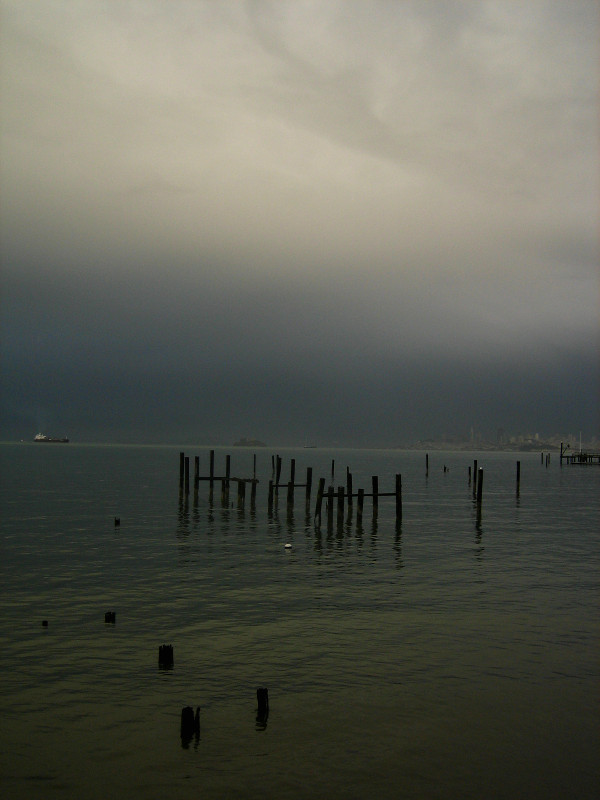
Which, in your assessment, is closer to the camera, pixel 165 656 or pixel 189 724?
pixel 189 724

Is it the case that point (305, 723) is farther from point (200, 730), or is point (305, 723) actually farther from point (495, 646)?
point (495, 646)

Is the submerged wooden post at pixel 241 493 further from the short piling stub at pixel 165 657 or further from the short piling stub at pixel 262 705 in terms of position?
the short piling stub at pixel 262 705

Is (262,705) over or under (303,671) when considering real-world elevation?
over

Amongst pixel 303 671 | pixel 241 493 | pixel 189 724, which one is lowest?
pixel 303 671

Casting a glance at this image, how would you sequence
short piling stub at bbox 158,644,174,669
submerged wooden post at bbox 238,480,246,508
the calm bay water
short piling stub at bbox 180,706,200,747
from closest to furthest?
the calm bay water < short piling stub at bbox 180,706,200,747 < short piling stub at bbox 158,644,174,669 < submerged wooden post at bbox 238,480,246,508

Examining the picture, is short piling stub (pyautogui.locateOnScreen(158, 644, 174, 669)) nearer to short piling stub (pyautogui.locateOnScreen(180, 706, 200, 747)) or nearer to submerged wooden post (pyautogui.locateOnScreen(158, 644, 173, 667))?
submerged wooden post (pyautogui.locateOnScreen(158, 644, 173, 667))

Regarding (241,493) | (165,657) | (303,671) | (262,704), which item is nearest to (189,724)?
(262,704)

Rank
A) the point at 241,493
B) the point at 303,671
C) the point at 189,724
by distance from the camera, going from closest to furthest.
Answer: the point at 189,724, the point at 303,671, the point at 241,493

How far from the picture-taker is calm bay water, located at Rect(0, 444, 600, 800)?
11.0 metres

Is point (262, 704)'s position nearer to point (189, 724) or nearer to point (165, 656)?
point (189, 724)

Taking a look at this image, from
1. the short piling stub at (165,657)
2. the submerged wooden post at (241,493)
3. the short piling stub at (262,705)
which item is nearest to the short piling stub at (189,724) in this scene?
the short piling stub at (262,705)

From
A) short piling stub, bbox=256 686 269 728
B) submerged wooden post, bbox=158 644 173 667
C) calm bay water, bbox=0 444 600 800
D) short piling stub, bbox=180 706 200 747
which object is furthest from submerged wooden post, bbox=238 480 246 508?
short piling stub, bbox=180 706 200 747

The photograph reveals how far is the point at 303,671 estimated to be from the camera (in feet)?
50.0

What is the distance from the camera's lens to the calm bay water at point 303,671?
1098cm
